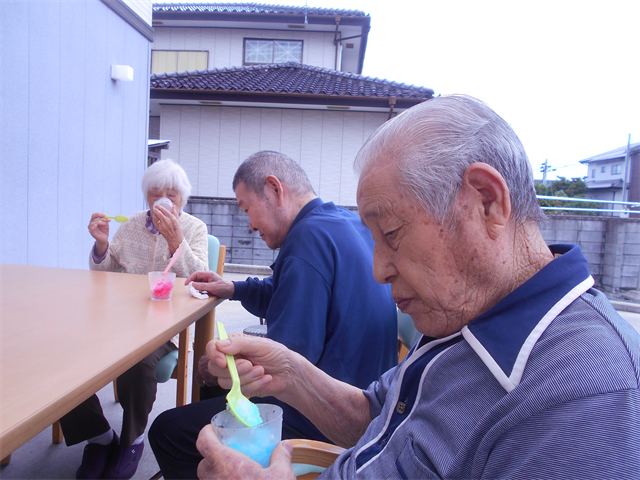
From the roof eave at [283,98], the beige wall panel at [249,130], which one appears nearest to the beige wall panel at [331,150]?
the roof eave at [283,98]

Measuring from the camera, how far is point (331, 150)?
8656mm

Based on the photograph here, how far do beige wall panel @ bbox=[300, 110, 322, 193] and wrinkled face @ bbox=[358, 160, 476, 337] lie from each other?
25.8 feet

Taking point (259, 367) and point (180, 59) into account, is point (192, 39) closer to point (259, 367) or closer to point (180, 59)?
point (180, 59)

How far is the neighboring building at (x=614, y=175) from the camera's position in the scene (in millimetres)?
21422

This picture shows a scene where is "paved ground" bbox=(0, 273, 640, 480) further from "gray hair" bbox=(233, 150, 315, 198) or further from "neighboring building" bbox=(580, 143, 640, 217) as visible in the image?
"neighboring building" bbox=(580, 143, 640, 217)

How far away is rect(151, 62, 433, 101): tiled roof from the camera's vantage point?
327 inches

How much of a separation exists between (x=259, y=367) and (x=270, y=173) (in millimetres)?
902

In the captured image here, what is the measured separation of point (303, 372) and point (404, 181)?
67cm

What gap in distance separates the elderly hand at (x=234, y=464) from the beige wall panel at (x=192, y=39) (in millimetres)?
12978

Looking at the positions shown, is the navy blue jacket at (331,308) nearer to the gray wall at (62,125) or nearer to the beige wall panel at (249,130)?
the gray wall at (62,125)

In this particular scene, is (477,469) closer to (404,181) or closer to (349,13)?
(404,181)

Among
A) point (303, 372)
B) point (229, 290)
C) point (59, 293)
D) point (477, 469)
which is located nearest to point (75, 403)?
point (303, 372)

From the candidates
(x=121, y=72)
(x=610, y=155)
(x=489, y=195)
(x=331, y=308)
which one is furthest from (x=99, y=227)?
(x=610, y=155)

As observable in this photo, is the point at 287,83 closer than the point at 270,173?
No
